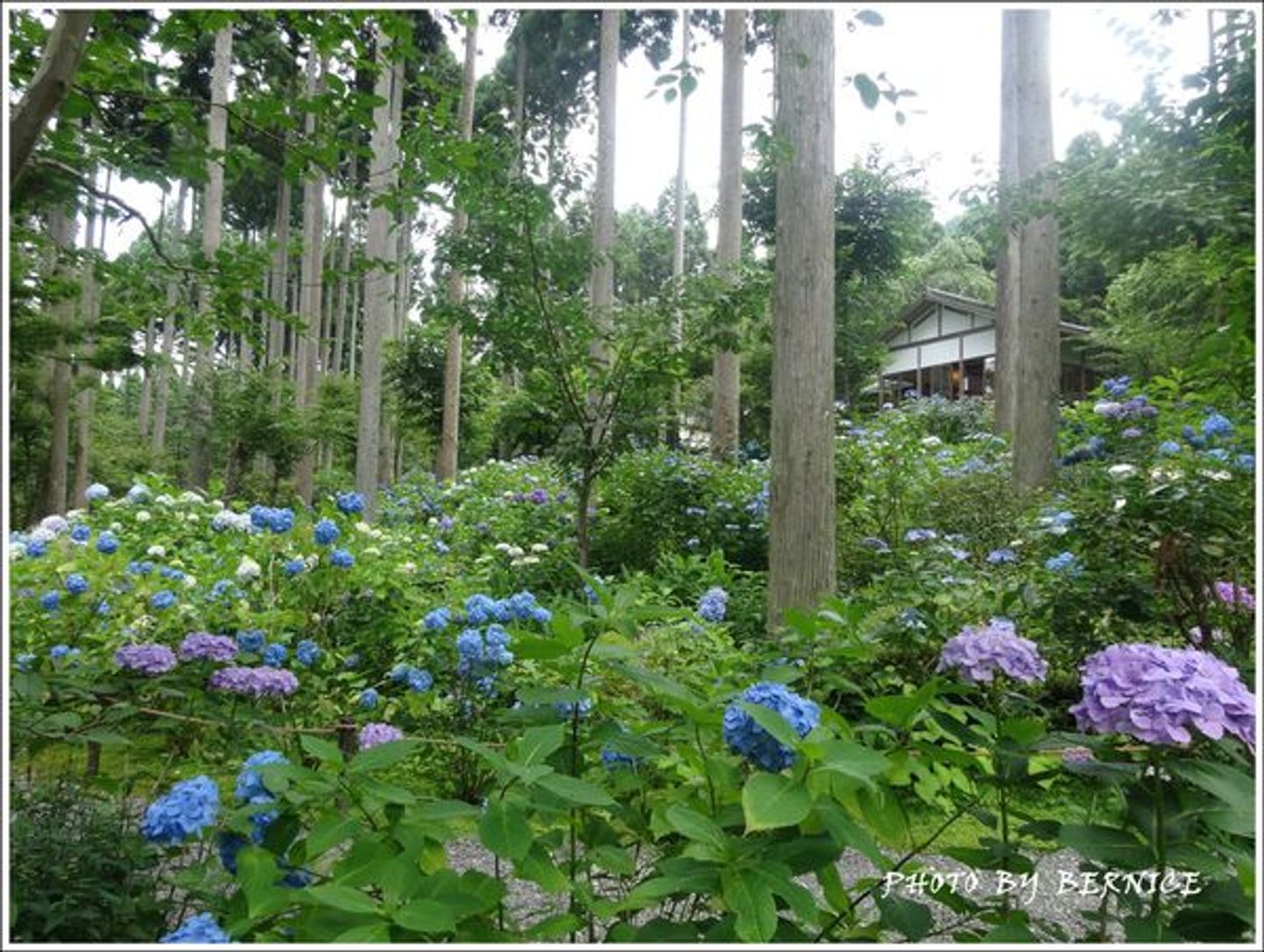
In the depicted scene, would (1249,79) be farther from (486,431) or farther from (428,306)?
(486,431)

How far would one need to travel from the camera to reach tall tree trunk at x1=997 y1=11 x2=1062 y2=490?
596 cm

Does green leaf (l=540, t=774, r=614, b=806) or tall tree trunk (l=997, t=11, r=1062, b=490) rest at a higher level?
tall tree trunk (l=997, t=11, r=1062, b=490)

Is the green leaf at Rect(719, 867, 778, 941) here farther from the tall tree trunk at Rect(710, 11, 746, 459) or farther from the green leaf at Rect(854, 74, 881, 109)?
the tall tree trunk at Rect(710, 11, 746, 459)

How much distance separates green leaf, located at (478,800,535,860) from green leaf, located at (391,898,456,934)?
66mm

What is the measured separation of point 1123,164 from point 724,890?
4.12 meters

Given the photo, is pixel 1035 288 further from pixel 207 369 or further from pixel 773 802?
pixel 207 369

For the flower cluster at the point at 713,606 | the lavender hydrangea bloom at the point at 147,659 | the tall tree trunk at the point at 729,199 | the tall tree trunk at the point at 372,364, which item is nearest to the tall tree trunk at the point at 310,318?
the tall tree trunk at the point at 372,364

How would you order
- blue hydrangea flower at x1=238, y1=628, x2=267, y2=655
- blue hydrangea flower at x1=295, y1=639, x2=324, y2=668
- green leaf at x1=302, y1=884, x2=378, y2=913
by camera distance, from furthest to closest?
blue hydrangea flower at x1=295, y1=639, x2=324, y2=668 < blue hydrangea flower at x1=238, y1=628, x2=267, y2=655 < green leaf at x1=302, y1=884, x2=378, y2=913

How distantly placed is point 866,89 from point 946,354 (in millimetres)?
17170

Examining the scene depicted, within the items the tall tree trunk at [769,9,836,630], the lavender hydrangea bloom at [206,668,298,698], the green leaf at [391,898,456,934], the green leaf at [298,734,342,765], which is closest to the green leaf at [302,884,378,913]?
the green leaf at [391,898,456,934]

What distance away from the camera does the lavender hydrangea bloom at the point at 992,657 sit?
103 cm

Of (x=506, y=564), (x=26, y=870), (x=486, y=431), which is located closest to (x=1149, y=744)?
(x=26, y=870)

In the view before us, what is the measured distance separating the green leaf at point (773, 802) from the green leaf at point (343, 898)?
332 mm

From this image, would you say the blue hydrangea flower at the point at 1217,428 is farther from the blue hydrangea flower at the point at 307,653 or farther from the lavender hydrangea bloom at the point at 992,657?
the blue hydrangea flower at the point at 307,653
